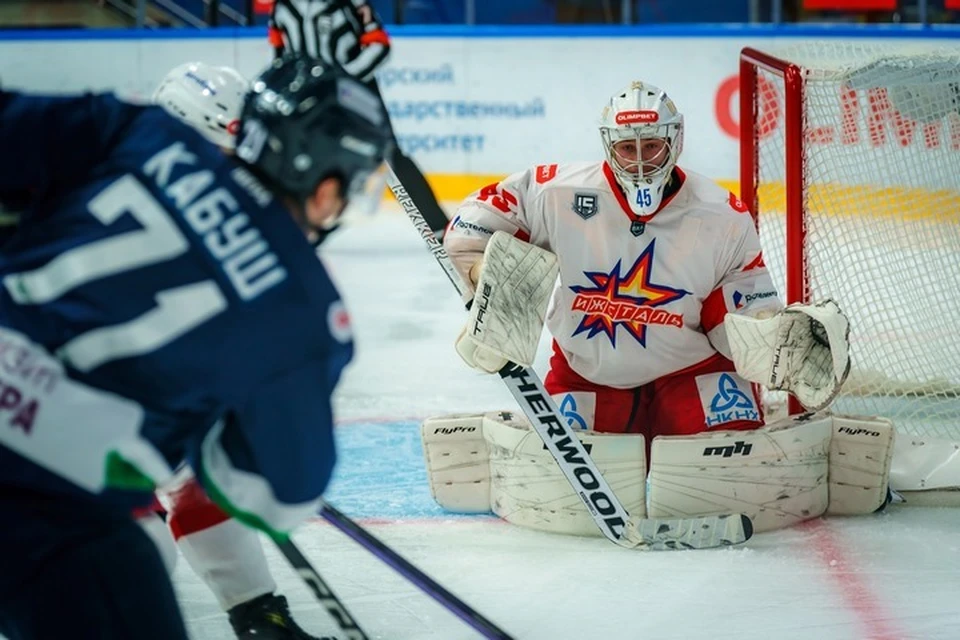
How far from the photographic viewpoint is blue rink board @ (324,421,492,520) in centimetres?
314

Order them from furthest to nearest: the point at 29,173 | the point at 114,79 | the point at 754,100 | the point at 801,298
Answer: the point at 114,79
the point at 754,100
the point at 801,298
the point at 29,173

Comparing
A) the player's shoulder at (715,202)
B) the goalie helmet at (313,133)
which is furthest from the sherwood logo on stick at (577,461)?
the goalie helmet at (313,133)

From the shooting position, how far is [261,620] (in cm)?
217

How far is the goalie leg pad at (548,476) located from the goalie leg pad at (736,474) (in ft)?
0.18

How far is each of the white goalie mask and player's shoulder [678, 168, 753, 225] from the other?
99mm

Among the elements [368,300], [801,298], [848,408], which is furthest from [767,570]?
[368,300]

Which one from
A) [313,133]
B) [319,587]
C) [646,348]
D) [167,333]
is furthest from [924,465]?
[167,333]

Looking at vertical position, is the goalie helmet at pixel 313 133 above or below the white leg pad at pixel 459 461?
above

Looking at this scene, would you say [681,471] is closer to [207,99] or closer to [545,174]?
[545,174]

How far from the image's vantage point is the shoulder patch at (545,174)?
122 inches

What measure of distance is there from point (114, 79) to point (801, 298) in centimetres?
538

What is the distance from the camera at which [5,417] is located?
1385 mm

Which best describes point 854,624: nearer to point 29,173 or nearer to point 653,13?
point 29,173

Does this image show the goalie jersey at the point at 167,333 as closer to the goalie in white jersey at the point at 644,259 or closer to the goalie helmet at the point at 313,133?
the goalie helmet at the point at 313,133
